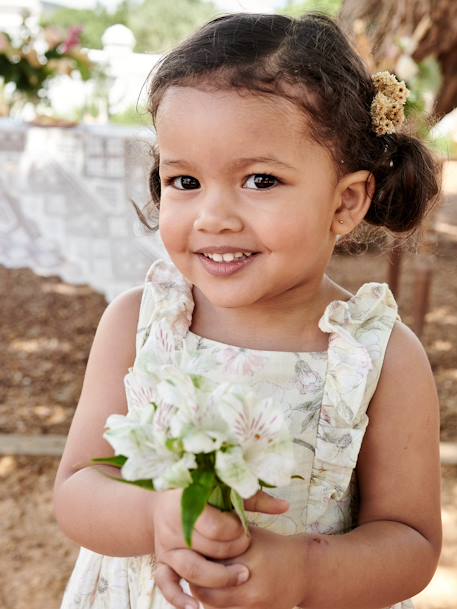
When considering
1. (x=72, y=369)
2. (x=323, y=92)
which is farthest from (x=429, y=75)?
(x=323, y=92)

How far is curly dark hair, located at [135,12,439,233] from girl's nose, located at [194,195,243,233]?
20cm

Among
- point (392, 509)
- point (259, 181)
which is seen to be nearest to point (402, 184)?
point (259, 181)

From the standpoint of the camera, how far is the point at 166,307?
5.21 ft

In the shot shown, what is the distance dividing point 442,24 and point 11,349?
4175mm

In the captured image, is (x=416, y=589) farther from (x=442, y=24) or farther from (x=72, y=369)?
(x=442, y=24)

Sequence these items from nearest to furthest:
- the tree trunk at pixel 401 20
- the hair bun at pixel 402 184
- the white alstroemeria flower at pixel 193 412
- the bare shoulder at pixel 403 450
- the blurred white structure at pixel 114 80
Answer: the white alstroemeria flower at pixel 193 412, the bare shoulder at pixel 403 450, the hair bun at pixel 402 184, the blurred white structure at pixel 114 80, the tree trunk at pixel 401 20

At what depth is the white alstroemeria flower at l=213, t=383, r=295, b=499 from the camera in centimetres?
97

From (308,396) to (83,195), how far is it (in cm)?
302

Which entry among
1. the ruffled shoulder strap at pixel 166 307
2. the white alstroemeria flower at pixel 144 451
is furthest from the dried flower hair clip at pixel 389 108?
the white alstroemeria flower at pixel 144 451

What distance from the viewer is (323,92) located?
4.74 feet

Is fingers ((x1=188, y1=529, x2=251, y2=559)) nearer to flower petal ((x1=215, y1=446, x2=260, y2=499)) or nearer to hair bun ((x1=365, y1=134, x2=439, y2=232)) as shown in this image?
flower petal ((x1=215, y1=446, x2=260, y2=499))

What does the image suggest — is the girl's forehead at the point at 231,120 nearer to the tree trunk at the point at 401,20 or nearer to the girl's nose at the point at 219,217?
the girl's nose at the point at 219,217

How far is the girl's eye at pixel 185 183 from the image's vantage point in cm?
139

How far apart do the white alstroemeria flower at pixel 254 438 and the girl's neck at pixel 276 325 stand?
55 centimetres
